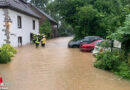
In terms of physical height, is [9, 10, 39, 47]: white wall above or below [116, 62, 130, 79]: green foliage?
above

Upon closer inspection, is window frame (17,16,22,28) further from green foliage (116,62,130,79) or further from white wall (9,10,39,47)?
green foliage (116,62,130,79)

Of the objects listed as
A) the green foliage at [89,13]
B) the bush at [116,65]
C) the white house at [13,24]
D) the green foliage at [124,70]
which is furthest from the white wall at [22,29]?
the green foliage at [124,70]

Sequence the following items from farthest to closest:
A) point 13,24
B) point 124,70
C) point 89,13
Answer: point 89,13 → point 13,24 → point 124,70

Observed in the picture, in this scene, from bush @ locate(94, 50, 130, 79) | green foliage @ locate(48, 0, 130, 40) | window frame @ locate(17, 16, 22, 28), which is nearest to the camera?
bush @ locate(94, 50, 130, 79)

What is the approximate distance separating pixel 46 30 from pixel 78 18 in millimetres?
13154

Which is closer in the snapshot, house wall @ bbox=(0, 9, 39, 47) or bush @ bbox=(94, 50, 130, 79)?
bush @ bbox=(94, 50, 130, 79)

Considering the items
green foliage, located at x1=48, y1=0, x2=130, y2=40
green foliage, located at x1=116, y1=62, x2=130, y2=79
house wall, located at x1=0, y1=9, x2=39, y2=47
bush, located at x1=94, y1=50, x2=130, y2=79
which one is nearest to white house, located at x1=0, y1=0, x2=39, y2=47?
house wall, located at x1=0, y1=9, x2=39, y2=47

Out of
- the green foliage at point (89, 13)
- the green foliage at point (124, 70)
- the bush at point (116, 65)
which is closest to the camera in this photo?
the green foliage at point (124, 70)

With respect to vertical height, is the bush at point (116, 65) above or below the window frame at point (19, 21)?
below

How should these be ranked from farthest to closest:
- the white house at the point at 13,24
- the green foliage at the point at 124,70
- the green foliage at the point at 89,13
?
the green foliage at the point at 89,13 < the white house at the point at 13,24 < the green foliage at the point at 124,70

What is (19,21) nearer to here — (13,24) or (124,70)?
(13,24)

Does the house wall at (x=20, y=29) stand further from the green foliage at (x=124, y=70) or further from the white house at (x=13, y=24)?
the green foliage at (x=124, y=70)

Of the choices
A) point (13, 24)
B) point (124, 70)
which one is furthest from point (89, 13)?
point (124, 70)

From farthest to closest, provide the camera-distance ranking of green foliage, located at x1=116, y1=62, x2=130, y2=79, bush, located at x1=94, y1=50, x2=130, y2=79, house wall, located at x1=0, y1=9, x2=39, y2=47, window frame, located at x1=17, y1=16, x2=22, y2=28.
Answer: window frame, located at x1=17, y1=16, x2=22, y2=28 < house wall, located at x1=0, y1=9, x2=39, y2=47 < bush, located at x1=94, y1=50, x2=130, y2=79 < green foliage, located at x1=116, y1=62, x2=130, y2=79
